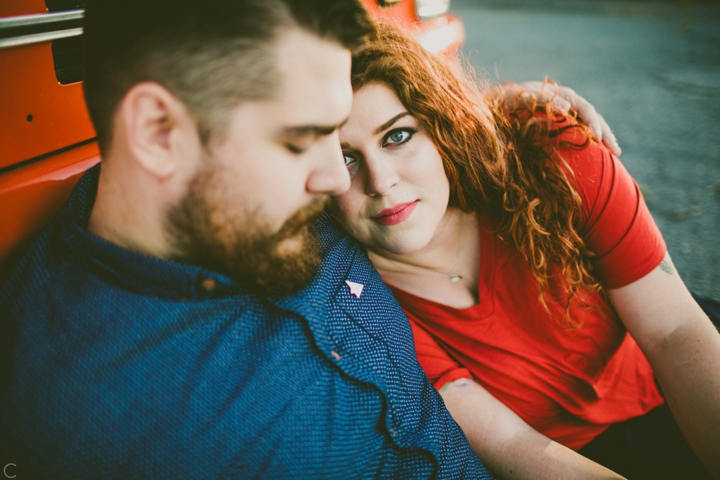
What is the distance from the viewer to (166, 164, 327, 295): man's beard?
3.92ft

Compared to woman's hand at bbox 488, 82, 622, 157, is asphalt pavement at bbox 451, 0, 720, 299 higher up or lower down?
lower down

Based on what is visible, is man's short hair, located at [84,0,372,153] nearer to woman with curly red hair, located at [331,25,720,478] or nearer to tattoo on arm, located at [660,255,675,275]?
woman with curly red hair, located at [331,25,720,478]

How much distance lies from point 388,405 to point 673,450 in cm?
117

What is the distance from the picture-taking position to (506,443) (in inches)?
61.5

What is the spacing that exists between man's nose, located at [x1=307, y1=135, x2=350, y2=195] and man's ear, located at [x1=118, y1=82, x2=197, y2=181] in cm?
32

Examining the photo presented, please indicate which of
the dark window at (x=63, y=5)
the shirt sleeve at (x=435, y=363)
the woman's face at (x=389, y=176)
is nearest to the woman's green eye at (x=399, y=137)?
the woman's face at (x=389, y=176)

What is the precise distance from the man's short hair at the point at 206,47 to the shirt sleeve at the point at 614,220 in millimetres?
1009

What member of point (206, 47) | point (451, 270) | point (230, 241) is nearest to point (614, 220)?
point (451, 270)

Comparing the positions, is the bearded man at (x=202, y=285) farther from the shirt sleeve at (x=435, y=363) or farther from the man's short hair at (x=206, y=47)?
the shirt sleeve at (x=435, y=363)

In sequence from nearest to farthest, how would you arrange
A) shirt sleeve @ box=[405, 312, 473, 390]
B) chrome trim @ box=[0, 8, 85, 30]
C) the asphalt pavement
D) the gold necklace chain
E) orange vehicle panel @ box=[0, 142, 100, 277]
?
chrome trim @ box=[0, 8, 85, 30]
orange vehicle panel @ box=[0, 142, 100, 277]
shirt sleeve @ box=[405, 312, 473, 390]
the gold necklace chain
the asphalt pavement

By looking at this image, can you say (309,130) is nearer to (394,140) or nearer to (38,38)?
(394,140)

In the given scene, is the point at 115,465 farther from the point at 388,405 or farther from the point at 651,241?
the point at 651,241

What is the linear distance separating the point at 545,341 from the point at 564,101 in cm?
89

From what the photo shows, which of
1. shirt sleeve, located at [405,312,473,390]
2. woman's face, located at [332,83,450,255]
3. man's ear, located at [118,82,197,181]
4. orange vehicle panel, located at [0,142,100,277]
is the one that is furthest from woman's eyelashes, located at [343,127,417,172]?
orange vehicle panel, located at [0,142,100,277]
